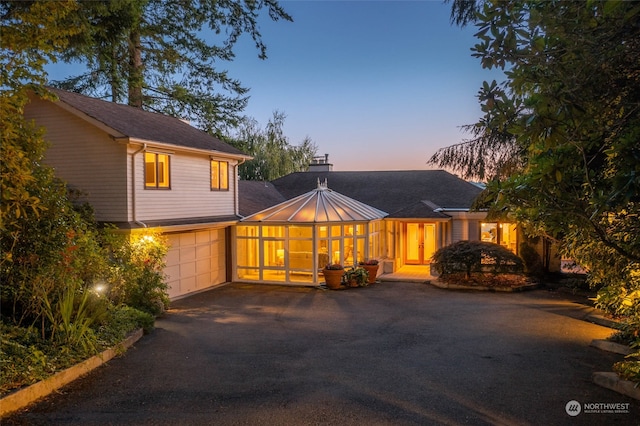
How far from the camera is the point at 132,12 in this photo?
46.4 feet

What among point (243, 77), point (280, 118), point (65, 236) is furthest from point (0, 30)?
point (280, 118)

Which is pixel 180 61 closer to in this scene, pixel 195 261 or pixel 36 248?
pixel 195 261

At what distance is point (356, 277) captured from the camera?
54.4 feet

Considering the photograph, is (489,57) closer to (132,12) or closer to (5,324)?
(5,324)

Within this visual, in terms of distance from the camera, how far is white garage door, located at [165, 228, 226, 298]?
48.2 ft

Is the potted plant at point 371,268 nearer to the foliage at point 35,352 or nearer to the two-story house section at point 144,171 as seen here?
the two-story house section at point 144,171

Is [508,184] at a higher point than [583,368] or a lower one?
higher

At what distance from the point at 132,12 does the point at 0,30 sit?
8009 mm

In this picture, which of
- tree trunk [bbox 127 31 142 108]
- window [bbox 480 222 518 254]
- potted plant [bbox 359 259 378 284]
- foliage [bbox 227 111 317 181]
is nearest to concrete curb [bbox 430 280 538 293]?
potted plant [bbox 359 259 378 284]

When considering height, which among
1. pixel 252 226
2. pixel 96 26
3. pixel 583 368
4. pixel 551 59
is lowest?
pixel 583 368

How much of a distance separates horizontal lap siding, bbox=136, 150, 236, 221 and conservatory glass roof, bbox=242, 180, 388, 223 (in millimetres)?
1648

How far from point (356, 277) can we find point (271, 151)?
20.7 metres

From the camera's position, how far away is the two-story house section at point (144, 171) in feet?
41.3

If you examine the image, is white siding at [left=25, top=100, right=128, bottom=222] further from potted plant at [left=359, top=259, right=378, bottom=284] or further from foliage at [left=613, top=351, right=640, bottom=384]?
foliage at [left=613, top=351, right=640, bottom=384]
